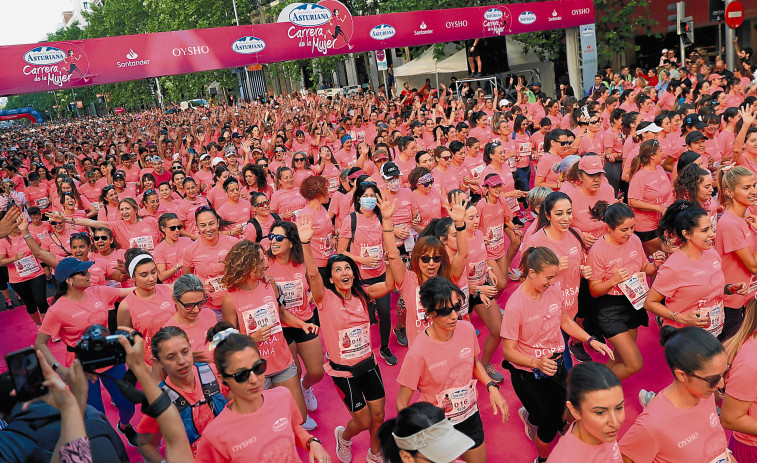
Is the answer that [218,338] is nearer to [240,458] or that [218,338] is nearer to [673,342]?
[240,458]

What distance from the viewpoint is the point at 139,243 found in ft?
22.2

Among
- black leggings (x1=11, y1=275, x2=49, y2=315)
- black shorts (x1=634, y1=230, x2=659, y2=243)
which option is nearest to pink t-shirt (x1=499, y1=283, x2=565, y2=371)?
black shorts (x1=634, y1=230, x2=659, y2=243)

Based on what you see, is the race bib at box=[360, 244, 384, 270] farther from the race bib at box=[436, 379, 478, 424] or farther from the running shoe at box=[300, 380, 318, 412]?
the race bib at box=[436, 379, 478, 424]

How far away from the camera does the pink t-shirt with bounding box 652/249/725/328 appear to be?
12.7ft

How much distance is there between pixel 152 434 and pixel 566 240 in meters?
3.34

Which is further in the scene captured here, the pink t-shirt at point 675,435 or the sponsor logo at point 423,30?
the sponsor logo at point 423,30

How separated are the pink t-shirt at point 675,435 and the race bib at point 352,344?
1887 millimetres

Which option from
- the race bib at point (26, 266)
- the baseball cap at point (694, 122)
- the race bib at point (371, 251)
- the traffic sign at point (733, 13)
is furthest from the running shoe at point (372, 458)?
the traffic sign at point (733, 13)

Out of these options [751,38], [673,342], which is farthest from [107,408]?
[751,38]

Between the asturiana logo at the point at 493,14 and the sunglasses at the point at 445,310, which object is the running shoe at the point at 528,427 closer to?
the sunglasses at the point at 445,310

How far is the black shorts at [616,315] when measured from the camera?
4457mm

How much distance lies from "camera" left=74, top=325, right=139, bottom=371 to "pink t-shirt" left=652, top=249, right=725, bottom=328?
3407 mm

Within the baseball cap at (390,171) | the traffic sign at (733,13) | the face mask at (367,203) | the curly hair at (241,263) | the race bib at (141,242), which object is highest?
the traffic sign at (733,13)

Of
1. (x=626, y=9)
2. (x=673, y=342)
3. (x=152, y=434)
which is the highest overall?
(x=626, y=9)
